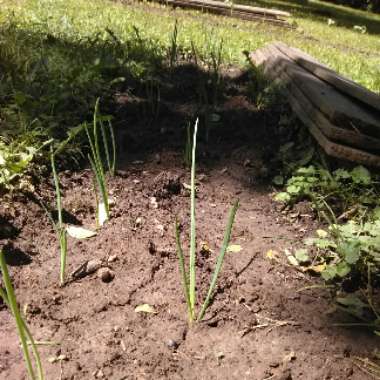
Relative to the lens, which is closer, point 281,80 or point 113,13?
point 281,80

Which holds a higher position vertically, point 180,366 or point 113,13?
point 113,13

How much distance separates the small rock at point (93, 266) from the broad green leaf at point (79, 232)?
176 millimetres

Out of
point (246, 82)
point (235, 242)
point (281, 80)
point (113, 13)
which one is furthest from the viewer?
point (113, 13)

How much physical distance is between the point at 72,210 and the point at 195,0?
703cm

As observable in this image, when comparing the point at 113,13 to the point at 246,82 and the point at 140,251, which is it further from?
the point at 140,251

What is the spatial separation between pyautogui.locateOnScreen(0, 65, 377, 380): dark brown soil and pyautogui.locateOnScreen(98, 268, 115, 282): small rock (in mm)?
18

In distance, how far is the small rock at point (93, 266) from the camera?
180 cm

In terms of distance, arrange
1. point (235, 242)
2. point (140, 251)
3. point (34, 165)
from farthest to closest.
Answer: point (34, 165) < point (235, 242) < point (140, 251)

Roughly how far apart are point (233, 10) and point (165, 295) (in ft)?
25.5

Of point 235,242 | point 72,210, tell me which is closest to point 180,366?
point 235,242

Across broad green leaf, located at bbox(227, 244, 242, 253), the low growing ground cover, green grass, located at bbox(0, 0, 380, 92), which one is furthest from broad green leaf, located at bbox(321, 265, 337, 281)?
green grass, located at bbox(0, 0, 380, 92)

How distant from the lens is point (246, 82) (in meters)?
3.85

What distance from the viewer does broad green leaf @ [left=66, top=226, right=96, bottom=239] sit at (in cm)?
197

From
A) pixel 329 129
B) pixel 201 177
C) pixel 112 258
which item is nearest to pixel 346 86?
pixel 329 129
